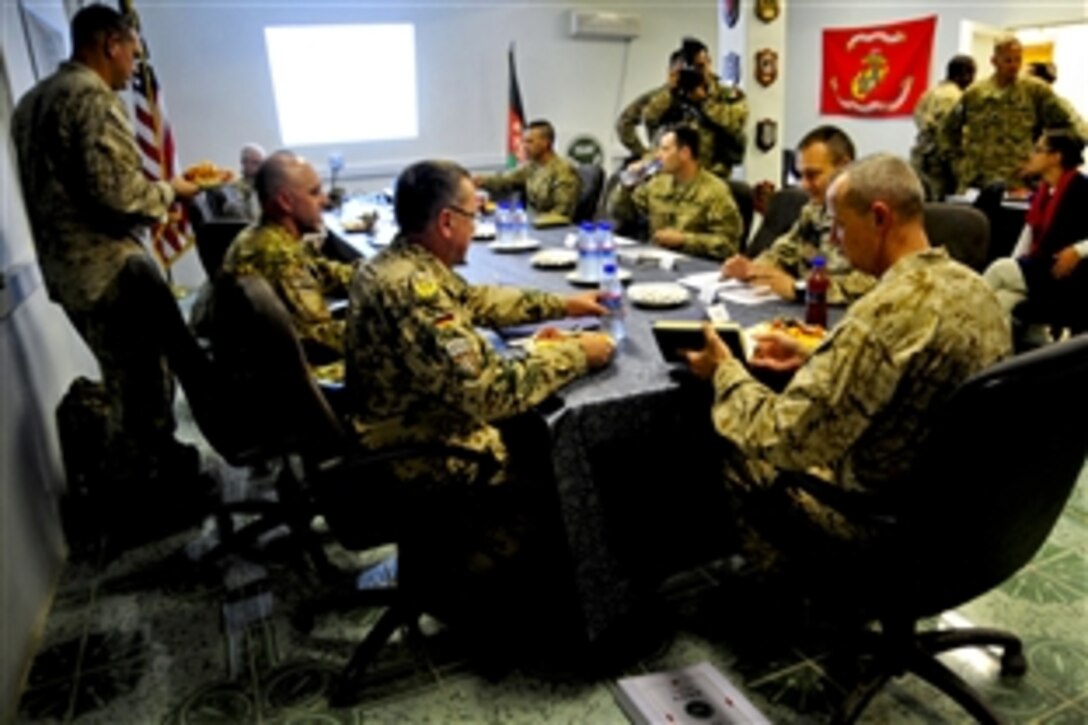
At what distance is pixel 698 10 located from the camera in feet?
25.7

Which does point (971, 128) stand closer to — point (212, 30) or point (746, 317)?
point (746, 317)

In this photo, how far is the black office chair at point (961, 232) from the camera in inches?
93.4

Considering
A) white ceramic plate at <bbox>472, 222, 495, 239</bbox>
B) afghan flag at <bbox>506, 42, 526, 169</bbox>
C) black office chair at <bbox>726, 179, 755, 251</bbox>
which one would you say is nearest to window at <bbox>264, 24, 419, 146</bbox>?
afghan flag at <bbox>506, 42, 526, 169</bbox>

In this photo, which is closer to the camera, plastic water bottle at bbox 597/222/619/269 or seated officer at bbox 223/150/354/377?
seated officer at bbox 223/150/354/377

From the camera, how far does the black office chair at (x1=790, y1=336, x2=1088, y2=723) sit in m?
1.10

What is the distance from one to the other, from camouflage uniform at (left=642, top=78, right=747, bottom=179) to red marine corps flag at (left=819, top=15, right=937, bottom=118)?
357 cm

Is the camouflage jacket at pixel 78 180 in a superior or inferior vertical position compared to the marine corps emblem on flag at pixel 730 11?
inferior

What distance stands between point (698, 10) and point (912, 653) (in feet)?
25.0

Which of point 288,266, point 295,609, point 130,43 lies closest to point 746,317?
point 288,266

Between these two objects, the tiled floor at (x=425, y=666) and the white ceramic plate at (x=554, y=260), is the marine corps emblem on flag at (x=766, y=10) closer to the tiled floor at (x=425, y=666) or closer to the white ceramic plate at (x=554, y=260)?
the white ceramic plate at (x=554, y=260)

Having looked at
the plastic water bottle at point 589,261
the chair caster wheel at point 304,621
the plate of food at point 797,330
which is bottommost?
the chair caster wheel at point 304,621

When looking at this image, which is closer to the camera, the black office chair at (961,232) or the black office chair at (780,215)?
the black office chair at (961,232)

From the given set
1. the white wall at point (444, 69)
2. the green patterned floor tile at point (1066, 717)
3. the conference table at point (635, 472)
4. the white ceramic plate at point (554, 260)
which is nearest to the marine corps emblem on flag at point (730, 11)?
the white wall at point (444, 69)

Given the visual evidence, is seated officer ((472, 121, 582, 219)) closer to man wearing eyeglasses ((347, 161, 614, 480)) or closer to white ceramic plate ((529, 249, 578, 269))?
white ceramic plate ((529, 249, 578, 269))
